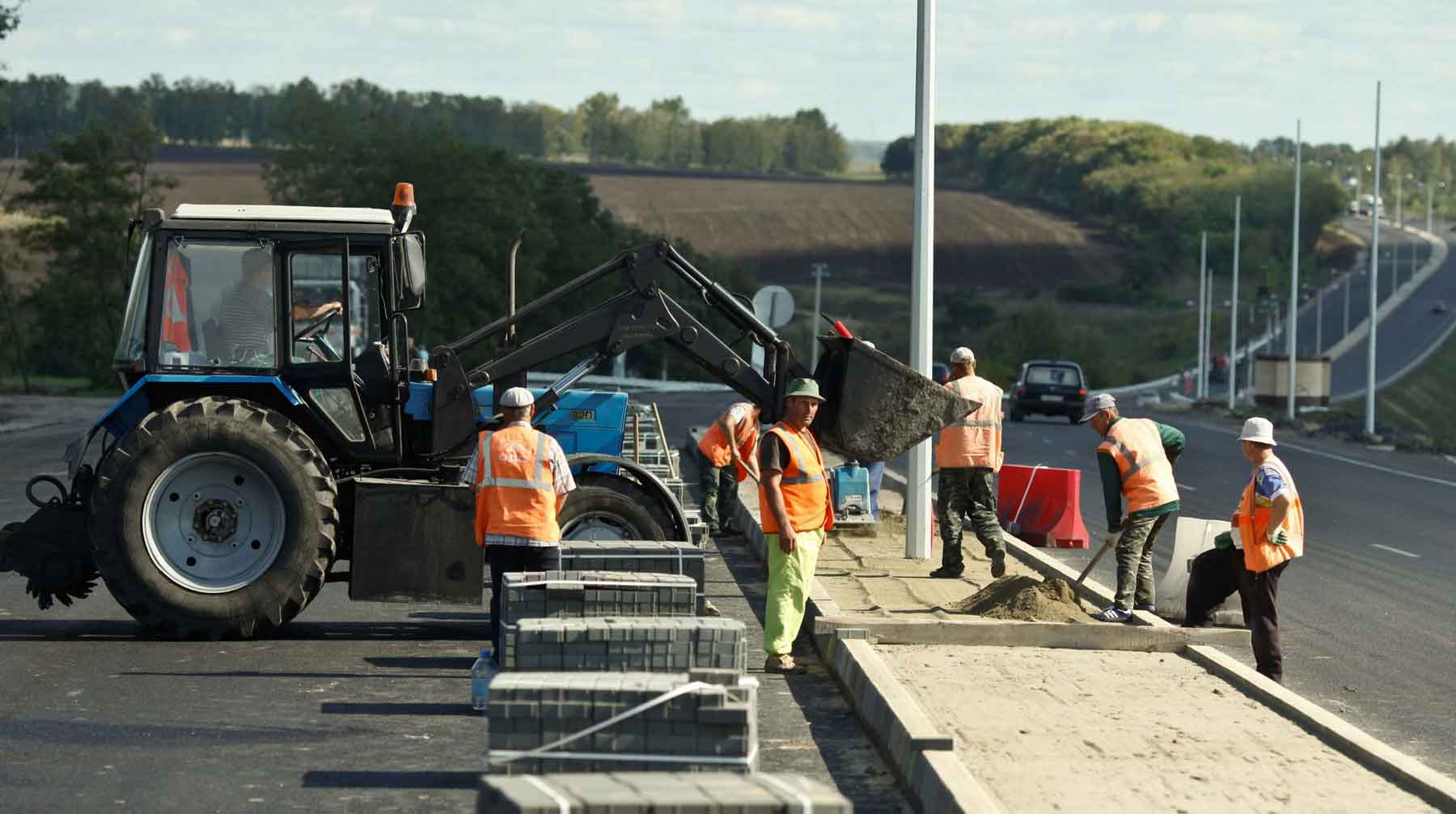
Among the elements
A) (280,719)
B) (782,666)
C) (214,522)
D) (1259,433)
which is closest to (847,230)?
(214,522)

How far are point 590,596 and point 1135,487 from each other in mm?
4967

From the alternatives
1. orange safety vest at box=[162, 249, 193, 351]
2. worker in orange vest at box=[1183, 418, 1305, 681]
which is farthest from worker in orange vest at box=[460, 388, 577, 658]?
worker in orange vest at box=[1183, 418, 1305, 681]

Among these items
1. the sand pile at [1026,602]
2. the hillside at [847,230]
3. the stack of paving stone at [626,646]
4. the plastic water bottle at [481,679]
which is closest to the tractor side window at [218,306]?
the plastic water bottle at [481,679]

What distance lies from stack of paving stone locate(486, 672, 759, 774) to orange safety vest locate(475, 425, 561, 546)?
448 centimetres

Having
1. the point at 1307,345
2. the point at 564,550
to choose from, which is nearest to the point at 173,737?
the point at 564,550

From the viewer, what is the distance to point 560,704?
276 inches

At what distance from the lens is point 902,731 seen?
923 cm

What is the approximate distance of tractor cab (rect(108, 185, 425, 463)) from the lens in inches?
529

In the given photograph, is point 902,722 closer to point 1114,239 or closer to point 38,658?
point 38,658

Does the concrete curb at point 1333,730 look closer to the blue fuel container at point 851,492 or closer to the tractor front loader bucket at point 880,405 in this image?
the tractor front loader bucket at point 880,405

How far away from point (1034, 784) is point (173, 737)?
4.32 m

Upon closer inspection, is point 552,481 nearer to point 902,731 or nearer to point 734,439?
point 902,731

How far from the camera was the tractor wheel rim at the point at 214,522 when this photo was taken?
43.4ft

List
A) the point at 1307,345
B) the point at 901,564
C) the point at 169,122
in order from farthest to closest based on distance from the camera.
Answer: the point at 169,122 → the point at 1307,345 → the point at 901,564
